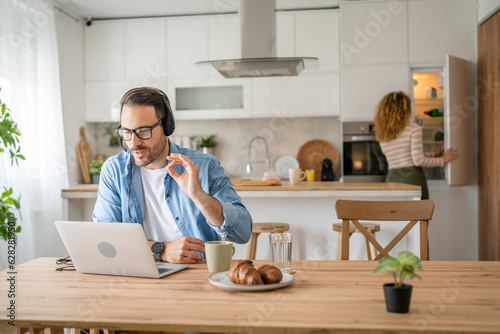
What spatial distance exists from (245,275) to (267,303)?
0.44ft

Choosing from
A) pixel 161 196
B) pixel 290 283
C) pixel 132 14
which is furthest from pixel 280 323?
pixel 132 14

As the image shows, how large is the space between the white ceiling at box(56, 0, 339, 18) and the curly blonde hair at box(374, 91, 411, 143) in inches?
47.7

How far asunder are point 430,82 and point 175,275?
3.81 m

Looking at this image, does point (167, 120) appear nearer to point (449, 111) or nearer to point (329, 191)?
point (329, 191)

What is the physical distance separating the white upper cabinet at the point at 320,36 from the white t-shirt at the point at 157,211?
3145 mm

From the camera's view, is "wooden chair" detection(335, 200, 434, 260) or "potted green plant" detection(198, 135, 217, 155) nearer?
"wooden chair" detection(335, 200, 434, 260)

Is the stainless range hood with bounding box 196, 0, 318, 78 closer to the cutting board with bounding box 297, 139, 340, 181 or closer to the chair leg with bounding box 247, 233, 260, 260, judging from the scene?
the chair leg with bounding box 247, 233, 260, 260

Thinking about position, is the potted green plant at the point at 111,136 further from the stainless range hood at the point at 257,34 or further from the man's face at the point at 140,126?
the man's face at the point at 140,126

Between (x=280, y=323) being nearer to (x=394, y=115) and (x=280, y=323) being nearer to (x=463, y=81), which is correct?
(x=394, y=115)

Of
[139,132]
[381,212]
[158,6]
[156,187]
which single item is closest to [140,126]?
[139,132]

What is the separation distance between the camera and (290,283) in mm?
1275

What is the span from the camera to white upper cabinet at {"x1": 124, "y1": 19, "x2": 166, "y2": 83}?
4902 millimetres

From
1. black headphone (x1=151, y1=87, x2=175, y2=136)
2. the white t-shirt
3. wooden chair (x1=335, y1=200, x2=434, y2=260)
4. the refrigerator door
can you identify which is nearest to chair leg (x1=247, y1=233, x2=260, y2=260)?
wooden chair (x1=335, y1=200, x2=434, y2=260)

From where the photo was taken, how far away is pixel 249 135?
5242mm
